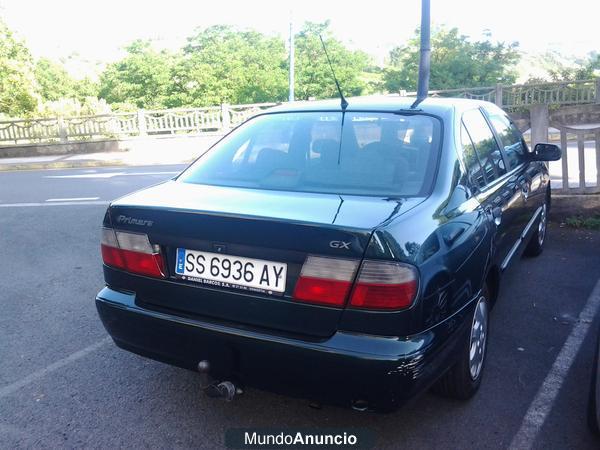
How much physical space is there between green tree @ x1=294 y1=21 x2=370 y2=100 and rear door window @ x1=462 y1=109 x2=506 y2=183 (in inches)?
1332

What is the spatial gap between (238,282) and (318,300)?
1.20 ft

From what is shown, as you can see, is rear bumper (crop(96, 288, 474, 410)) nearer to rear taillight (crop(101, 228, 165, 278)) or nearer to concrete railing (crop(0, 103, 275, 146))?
rear taillight (crop(101, 228, 165, 278))

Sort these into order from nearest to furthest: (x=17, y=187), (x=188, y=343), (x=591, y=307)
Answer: (x=188, y=343) → (x=591, y=307) → (x=17, y=187)

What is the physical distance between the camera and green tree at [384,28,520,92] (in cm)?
2880

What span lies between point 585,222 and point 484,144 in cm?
353

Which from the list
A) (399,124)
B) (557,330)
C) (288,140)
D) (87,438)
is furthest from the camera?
(557,330)

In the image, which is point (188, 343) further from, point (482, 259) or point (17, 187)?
point (17, 187)

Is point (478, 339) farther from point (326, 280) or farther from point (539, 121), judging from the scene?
point (539, 121)

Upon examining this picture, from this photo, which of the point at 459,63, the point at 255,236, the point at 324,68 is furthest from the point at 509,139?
the point at 324,68

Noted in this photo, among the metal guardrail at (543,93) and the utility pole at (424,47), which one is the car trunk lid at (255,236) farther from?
the metal guardrail at (543,93)

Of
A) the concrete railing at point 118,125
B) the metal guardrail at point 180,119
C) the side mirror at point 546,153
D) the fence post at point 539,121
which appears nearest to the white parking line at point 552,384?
the side mirror at point 546,153

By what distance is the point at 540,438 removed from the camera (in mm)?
2510

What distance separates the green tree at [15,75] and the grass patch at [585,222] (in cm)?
2833

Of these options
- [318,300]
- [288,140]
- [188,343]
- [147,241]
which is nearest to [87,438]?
[188,343]
